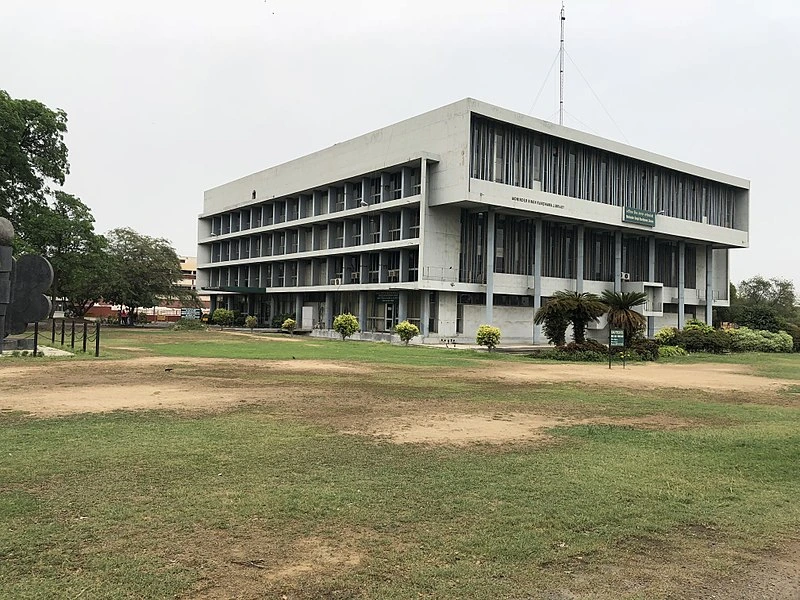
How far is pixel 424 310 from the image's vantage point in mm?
44250

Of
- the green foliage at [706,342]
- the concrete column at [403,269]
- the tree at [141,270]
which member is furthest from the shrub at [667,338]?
the tree at [141,270]

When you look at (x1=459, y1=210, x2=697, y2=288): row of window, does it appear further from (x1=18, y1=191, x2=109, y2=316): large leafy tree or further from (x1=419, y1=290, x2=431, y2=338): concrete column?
(x1=18, y1=191, x2=109, y2=316): large leafy tree

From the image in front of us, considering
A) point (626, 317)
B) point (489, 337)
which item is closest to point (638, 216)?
point (626, 317)

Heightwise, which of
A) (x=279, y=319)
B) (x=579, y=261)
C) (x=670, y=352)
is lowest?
(x=670, y=352)

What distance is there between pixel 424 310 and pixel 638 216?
20162 mm

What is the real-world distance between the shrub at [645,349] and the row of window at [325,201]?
739 inches

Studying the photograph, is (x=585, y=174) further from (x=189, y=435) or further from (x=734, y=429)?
(x=189, y=435)

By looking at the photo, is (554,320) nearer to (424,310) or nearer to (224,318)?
(424,310)

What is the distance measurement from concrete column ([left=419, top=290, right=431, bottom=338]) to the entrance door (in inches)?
153

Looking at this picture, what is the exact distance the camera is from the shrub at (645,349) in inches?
1273

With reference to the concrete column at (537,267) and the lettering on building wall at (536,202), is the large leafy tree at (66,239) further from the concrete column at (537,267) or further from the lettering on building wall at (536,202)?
the concrete column at (537,267)

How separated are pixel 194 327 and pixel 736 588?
55823 mm

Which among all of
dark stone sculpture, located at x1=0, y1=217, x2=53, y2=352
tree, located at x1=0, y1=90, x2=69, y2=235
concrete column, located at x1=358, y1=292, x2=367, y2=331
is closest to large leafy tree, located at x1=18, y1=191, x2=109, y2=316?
tree, located at x1=0, y1=90, x2=69, y2=235

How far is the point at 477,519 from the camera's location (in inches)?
230
